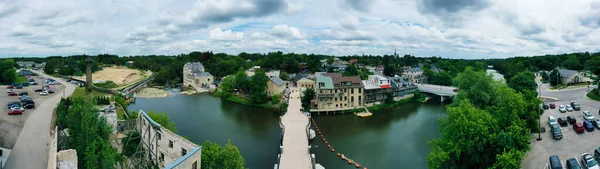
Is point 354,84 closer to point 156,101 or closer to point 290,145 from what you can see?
point 290,145

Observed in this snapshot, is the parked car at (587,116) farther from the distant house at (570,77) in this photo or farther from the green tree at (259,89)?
the green tree at (259,89)

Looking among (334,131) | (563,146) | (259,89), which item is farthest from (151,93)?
(563,146)

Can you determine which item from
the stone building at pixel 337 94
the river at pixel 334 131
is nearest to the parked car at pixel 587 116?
the river at pixel 334 131

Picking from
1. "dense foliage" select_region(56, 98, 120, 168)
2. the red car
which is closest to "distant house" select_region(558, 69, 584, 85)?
"dense foliage" select_region(56, 98, 120, 168)

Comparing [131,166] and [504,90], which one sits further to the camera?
[504,90]

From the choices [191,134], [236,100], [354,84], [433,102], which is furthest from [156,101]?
[433,102]

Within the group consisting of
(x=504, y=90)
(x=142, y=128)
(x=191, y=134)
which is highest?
(x=504, y=90)
